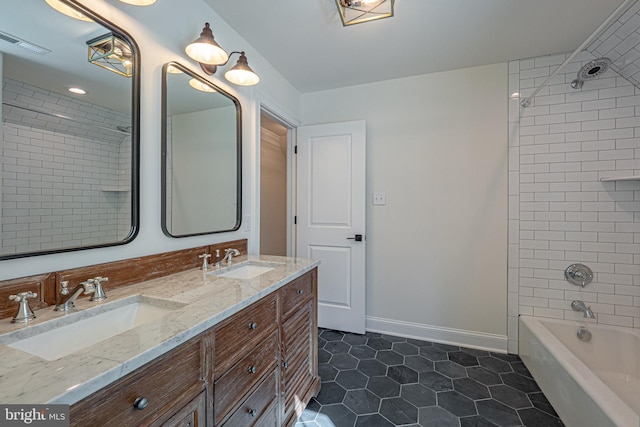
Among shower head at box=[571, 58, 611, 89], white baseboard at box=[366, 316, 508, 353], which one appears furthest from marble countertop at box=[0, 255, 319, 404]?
shower head at box=[571, 58, 611, 89]

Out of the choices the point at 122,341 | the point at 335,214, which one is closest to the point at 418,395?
the point at 335,214

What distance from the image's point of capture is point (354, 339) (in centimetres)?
245

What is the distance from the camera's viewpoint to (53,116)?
0.95m

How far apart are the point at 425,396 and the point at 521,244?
4.64ft

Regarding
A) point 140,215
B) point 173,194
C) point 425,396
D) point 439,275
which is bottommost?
point 425,396

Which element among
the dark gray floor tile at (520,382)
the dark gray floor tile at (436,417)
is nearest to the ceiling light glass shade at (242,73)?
the dark gray floor tile at (436,417)

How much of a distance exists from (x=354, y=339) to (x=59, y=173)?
7.61ft

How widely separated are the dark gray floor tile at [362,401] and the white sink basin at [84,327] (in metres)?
1.26

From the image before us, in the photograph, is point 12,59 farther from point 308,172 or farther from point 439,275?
point 439,275

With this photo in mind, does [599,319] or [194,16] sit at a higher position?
[194,16]

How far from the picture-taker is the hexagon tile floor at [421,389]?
5.01ft

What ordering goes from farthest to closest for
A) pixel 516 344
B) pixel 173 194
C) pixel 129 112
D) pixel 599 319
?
1. pixel 516 344
2. pixel 599 319
3. pixel 173 194
4. pixel 129 112

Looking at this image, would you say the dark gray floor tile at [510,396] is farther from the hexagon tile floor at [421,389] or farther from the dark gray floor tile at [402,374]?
the dark gray floor tile at [402,374]

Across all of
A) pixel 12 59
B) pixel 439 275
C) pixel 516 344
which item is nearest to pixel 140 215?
pixel 12 59
